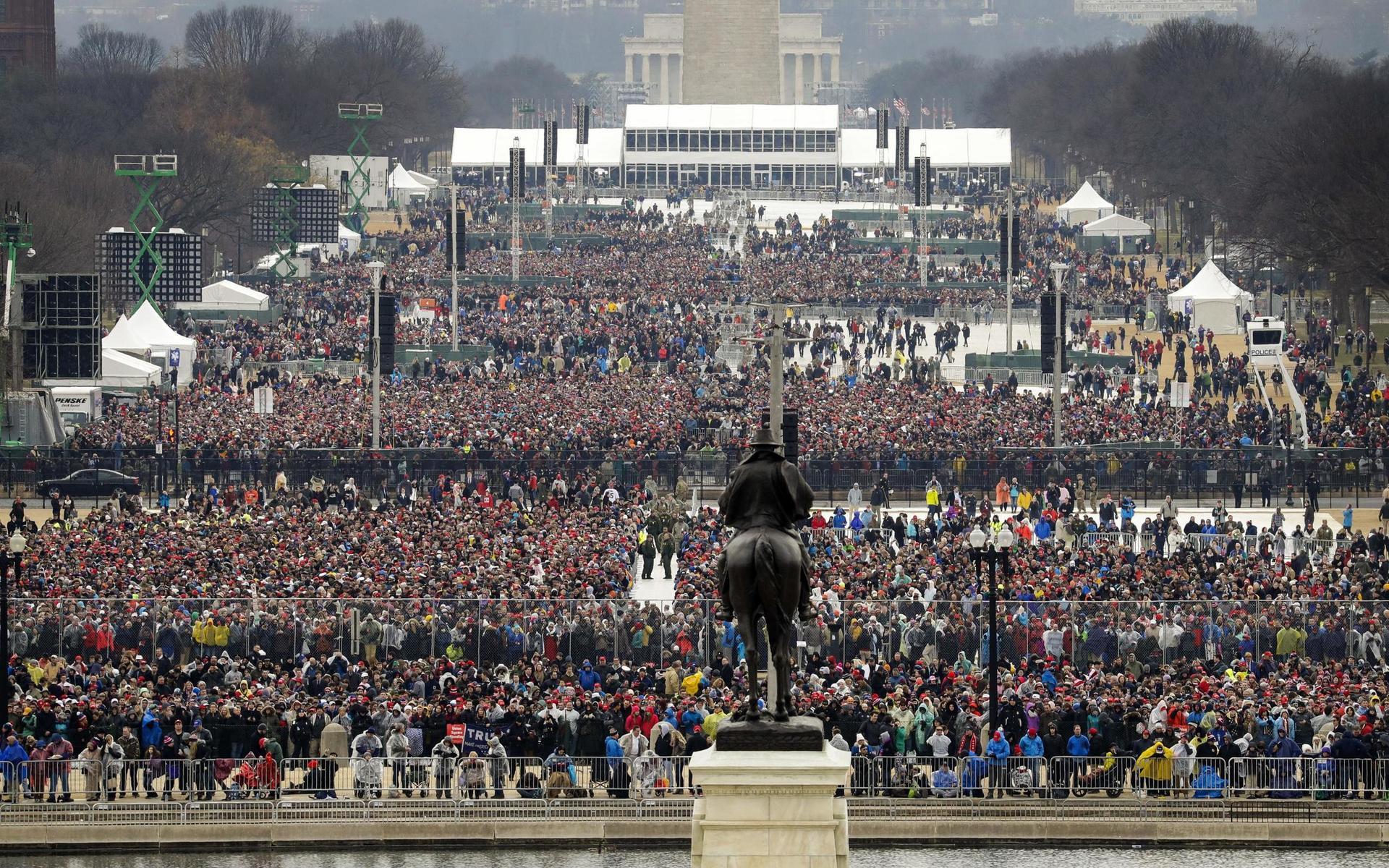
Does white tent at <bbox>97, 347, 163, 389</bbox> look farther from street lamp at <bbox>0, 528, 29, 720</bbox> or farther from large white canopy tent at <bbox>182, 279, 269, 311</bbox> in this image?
street lamp at <bbox>0, 528, 29, 720</bbox>

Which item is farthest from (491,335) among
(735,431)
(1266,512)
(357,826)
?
(357,826)

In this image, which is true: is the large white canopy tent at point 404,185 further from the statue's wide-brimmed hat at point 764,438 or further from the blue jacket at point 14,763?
the statue's wide-brimmed hat at point 764,438

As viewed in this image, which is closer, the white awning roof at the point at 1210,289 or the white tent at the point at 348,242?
the white awning roof at the point at 1210,289

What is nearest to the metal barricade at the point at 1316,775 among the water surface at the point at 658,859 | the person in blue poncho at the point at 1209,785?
the person in blue poncho at the point at 1209,785

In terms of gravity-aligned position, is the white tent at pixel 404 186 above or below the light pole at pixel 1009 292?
above

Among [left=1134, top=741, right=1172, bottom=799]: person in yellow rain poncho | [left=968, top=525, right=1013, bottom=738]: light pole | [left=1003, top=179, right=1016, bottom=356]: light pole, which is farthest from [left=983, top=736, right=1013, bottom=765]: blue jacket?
[left=1003, top=179, right=1016, bottom=356]: light pole

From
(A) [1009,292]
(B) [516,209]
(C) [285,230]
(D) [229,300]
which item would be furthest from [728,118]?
(A) [1009,292]

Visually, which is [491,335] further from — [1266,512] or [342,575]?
[342,575]
